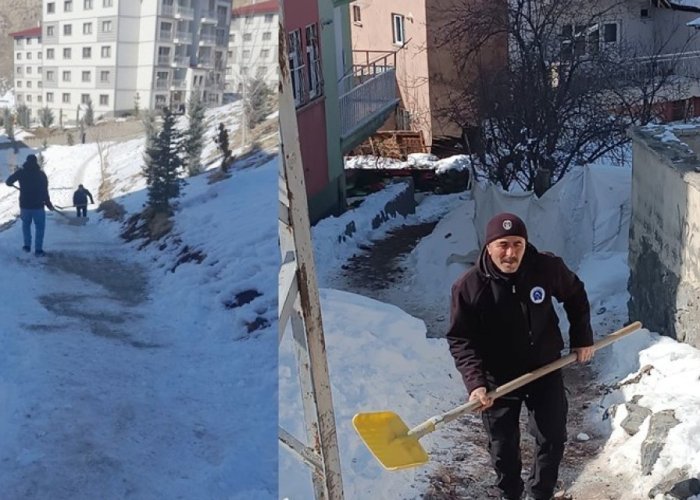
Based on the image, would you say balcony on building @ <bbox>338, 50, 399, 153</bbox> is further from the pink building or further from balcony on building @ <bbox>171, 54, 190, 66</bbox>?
balcony on building @ <bbox>171, 54, 190, 66</bbox>

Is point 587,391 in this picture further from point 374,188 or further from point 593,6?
point 593,6

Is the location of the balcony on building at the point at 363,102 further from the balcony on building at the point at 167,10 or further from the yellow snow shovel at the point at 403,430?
the balcony on building at the point at 167,10

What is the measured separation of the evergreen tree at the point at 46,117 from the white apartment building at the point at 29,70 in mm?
11

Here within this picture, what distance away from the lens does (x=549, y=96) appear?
15836 millimetres

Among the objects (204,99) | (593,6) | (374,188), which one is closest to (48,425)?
(204,99)

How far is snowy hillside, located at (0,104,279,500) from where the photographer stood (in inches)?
73.6

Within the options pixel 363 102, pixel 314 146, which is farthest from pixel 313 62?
pixel 363 102

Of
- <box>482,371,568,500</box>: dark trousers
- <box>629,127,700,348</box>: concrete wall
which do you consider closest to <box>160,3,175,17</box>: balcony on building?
<box>482,371,568,500</box>: dark trousers

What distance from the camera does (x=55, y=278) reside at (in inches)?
75.8

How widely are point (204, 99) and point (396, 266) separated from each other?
39.2 feet

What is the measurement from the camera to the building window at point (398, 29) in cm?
2448

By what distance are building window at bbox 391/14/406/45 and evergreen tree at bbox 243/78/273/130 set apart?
22.9 metres

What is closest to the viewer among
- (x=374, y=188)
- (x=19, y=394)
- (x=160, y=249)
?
(x=19, y=394)

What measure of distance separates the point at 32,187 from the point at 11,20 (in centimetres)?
31
